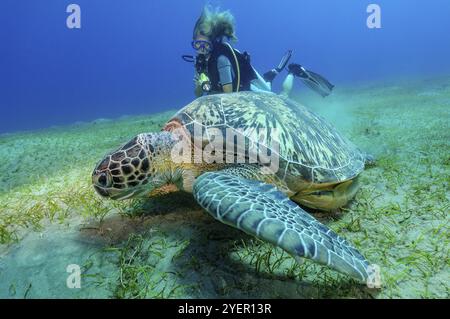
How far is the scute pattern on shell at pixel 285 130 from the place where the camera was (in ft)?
8.53

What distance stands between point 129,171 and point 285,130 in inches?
58.0

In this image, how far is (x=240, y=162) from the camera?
259cm

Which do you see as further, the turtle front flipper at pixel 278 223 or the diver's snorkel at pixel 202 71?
the diver's snorkel at pixel 202 71

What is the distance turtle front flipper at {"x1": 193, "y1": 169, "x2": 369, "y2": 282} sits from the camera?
1.45 metres

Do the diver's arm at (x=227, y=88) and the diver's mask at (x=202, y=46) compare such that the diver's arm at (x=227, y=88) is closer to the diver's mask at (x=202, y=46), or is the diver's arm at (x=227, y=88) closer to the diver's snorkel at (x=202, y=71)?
the diver's snorkel at (x=202, y=71)

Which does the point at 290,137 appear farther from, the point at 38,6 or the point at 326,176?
the point at 38,6

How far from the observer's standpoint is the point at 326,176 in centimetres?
265

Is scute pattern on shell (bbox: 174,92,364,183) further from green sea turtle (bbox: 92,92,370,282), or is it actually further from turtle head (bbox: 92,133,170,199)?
turtle head (bbox: 92,133,170,199)

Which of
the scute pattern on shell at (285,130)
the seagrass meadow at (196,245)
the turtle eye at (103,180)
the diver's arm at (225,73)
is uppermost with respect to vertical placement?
the diver's arm at (225,73)

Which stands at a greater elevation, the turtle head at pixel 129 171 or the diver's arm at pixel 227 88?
the diver's arm at pixel 227 88

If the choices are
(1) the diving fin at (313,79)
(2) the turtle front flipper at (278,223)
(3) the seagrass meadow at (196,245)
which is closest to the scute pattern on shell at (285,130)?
(3) the seagrass meadow at (196,245)

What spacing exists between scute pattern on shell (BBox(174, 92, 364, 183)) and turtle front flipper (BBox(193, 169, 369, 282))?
0.64 m

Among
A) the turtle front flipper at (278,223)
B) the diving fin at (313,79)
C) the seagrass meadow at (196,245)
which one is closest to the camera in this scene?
the turtle front flipper at (278,223)
